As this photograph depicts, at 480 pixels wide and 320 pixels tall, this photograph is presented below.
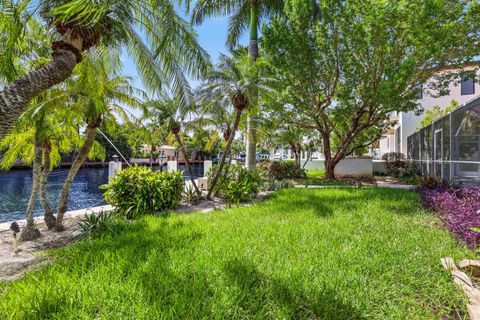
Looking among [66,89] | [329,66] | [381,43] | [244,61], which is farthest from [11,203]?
[381,43]

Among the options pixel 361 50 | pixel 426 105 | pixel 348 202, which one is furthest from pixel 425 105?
pixel 348 202

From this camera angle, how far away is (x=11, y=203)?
15297 millimetres

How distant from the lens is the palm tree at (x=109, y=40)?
3.92 meters

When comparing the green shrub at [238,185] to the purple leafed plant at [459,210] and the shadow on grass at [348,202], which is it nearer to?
the shadow on grass at [348,202]

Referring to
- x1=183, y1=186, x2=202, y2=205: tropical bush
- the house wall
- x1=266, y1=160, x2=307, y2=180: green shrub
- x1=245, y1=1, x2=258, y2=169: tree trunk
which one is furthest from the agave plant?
the house wall

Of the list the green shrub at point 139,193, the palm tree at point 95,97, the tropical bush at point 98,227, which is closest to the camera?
the tropical bush at point 98,227

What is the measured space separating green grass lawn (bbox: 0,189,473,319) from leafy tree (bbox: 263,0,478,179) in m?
7.96

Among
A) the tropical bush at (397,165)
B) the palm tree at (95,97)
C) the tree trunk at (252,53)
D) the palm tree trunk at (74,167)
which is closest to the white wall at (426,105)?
the tropical bush at (397,165)

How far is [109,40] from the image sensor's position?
6.16 meters

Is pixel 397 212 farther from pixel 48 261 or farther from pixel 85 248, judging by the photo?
pixel 48 261

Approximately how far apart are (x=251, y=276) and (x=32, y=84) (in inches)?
169

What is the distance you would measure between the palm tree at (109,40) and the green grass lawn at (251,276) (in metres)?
2.52

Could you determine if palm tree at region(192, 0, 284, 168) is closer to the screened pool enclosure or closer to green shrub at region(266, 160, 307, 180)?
green shrub at region(266, 160, 307, 180)

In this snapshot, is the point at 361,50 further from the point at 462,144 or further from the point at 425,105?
the point at 425,105
